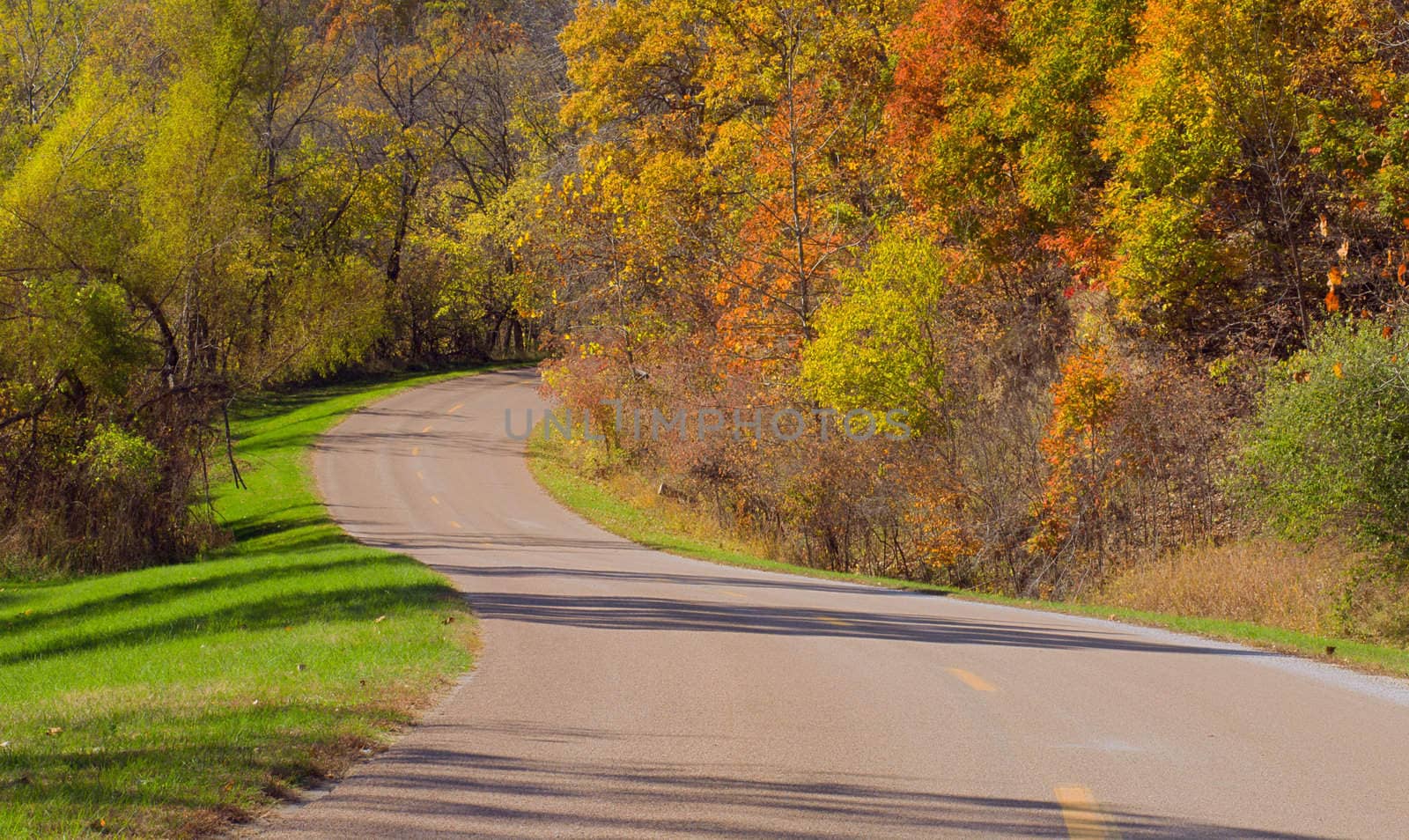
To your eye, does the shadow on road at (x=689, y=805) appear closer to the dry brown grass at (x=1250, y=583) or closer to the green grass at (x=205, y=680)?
the green grass at (x=205, y=680)

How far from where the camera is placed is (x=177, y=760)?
8.01 m

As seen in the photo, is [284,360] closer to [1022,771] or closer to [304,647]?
[304,647]

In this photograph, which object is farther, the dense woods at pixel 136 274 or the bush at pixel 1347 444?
the dense woods at pixel 136 274

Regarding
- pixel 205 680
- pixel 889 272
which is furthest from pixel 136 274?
pixel 205 680

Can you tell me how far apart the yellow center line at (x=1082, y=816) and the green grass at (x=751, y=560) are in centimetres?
854

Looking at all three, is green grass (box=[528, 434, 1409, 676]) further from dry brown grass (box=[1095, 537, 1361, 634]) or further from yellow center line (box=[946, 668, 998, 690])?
yellow center line (box=[946, 668, 998, 690])

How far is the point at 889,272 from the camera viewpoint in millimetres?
32312

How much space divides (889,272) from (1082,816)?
84.6 ft

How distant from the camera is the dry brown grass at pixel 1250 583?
22766 mm

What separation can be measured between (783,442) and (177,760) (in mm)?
27041

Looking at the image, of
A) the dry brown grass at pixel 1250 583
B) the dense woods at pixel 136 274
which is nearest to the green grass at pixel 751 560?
the dry brown grass at pixel 1250 583

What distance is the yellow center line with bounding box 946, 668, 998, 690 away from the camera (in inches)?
461

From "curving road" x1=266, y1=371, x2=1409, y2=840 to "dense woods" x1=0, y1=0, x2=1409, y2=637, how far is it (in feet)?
33.0

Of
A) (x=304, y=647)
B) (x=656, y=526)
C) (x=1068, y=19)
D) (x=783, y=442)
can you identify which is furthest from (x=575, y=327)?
(x=304, y=647)
